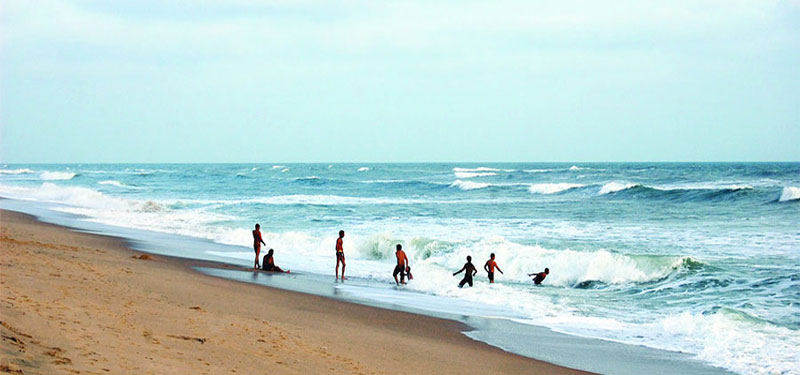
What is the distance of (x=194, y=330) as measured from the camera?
8133 mm

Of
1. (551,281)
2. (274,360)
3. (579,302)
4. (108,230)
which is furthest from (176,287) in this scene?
(108,230)

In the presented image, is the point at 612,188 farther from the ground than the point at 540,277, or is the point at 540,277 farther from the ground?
the point at 612,188

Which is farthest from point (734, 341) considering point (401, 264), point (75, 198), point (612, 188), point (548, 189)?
point (548, 189)

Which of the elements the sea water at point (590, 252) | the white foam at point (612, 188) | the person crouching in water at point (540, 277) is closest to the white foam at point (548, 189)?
the white foam at point (612, 188)

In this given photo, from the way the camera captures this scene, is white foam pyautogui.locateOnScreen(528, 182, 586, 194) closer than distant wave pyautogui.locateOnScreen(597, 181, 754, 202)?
No

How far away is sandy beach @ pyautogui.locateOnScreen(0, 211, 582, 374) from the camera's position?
634 centimetres

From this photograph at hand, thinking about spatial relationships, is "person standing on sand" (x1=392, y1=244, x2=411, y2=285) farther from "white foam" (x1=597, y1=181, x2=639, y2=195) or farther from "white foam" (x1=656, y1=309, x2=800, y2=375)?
"white foam" (x1=597, y1=181, x2=639, y2=195)

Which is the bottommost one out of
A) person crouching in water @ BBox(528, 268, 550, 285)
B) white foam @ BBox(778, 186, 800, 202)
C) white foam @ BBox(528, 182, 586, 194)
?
person crouching in water @ BBox(528, 268, 550, 285)

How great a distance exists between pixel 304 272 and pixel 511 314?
21.2 ft

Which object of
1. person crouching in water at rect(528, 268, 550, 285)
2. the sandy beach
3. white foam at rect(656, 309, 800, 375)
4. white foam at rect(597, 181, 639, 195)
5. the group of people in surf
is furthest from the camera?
white foam at rect(597, 181, 639, 195)

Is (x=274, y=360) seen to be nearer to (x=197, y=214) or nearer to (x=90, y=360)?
(x=90, y=360)

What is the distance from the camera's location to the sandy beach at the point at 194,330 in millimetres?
6340

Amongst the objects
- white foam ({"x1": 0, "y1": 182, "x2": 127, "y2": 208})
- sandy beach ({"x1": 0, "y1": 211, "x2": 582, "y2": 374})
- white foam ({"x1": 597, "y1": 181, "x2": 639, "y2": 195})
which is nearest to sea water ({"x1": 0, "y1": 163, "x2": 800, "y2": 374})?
white foam ({"x1": 0, "y1": 182, "x2": 127, "y2": 208})

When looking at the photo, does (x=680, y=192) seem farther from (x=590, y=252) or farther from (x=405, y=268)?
(x=405, y=268)
